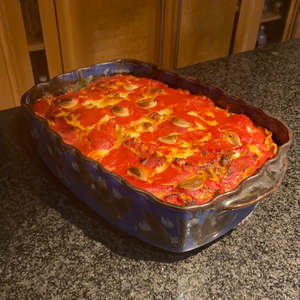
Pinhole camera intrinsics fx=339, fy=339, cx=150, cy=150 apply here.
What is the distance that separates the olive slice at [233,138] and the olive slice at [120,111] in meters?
0.30

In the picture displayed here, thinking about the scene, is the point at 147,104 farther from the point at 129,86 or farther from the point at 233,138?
the point at 233,138

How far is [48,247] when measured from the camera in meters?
0.81

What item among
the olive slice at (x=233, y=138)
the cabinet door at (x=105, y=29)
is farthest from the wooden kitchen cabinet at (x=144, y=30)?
the olive slice at (x=233, y=138)

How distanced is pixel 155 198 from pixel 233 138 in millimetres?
357

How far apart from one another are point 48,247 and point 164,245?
0.28 meters

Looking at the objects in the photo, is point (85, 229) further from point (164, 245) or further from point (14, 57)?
point (14, 57)

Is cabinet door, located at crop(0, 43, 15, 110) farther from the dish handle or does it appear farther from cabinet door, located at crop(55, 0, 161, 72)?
the dish handle

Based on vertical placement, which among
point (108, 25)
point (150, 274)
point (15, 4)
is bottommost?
point (150, 274)

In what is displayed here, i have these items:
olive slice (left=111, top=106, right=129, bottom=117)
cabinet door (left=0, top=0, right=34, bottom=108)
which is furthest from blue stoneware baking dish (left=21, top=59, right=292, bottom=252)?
cabinet door (left=0, top=0, right=34, bottom=108)

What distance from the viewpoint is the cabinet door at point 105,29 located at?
178 cm

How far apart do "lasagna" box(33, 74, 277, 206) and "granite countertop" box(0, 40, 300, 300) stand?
154 millimetres

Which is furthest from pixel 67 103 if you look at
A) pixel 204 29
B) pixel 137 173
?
pixel 204 29

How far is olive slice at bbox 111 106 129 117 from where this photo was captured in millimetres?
1015

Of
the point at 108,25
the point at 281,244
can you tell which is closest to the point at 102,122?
the point at 281,244
